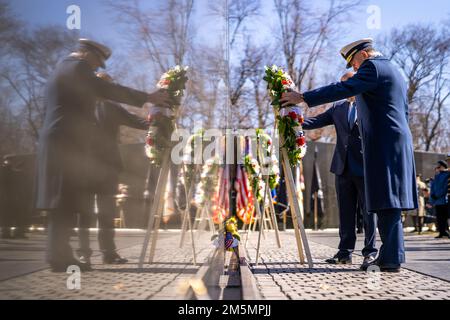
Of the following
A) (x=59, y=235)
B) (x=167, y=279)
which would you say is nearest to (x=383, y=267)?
(x=167, y=279)

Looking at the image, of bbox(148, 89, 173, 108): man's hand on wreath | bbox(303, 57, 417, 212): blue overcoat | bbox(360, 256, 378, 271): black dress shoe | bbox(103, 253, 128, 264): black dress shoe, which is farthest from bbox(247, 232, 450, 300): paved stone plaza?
bbox(103, 253, 128, 264): black dress shoe

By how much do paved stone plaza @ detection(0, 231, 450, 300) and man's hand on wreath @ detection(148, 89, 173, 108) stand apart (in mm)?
476

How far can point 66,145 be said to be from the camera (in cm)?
129

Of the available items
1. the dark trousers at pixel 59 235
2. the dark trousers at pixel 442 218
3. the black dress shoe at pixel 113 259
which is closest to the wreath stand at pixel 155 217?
the black dress shoe at pixel 113 259

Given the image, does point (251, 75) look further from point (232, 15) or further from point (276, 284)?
point (276, 284)

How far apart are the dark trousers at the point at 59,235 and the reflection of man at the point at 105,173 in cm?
4

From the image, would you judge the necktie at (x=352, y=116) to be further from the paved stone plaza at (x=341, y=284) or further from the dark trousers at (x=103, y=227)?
the dark trousers at (x=103, y=227)

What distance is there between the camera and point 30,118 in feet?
4.09

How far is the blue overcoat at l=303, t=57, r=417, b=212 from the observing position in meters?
4.45

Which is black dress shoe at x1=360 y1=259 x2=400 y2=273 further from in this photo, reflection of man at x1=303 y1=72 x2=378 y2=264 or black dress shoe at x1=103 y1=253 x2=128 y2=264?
black dress shoe at x1=103 y1=253 x2=128 y2=264

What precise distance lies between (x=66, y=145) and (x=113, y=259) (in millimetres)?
449

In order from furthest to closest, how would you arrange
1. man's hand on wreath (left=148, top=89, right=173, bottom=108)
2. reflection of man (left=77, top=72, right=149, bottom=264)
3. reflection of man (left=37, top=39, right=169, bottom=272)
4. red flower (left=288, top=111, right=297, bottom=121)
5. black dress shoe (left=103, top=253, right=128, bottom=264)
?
red flower (left=288, top=111, right=297, bottom=121)
man's hand on wreath (left=148, top=89, right=173, bottom=108)
black dress shoe (left=103, top=253, right=128, bottom=264)
reflection of man (left=77, top=72, right=149, bottom=264)
reflection of man (left=37, top=39, right=169, bottom=272)
